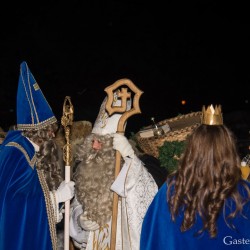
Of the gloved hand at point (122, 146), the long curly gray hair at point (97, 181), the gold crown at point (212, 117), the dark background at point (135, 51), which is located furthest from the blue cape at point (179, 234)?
the dark background at point (135, 51)

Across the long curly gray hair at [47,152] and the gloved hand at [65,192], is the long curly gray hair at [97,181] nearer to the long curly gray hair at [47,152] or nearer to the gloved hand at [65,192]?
the gloved hand at [65,192]

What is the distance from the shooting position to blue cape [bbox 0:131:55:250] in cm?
407

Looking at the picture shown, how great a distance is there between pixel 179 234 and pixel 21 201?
170 cm

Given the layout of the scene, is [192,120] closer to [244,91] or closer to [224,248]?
[224,248]

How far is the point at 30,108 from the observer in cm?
441

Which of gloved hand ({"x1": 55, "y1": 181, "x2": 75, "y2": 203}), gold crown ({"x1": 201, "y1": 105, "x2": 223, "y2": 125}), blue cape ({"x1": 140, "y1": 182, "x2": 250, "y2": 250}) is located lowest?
blue cape ({"x1": 140, "y1": 182, "x2": 250, "y2": 250})

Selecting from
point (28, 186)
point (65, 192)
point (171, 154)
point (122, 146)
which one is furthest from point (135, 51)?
point (122, 146)

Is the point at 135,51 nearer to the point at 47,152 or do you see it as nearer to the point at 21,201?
the point at 47,152

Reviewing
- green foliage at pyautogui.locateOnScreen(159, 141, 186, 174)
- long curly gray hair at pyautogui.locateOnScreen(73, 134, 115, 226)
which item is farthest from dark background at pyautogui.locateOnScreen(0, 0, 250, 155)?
long curly gray hair at pyautogui.locateOnScreen(73, 134, 115, 226)

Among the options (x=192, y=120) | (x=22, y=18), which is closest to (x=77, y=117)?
(x=22, y=18)

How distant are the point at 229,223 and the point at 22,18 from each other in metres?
16.2

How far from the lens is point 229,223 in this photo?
296 centimetres

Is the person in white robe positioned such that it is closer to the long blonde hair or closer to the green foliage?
the green foliage

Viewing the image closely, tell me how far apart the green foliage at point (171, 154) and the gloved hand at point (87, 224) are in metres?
0.95
